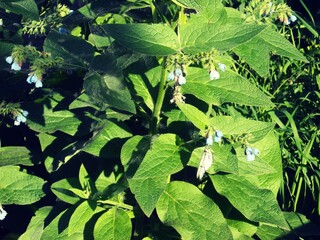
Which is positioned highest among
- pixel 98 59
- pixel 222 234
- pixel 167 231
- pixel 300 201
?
pixel 98 59

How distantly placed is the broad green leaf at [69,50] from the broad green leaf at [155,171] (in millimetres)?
432

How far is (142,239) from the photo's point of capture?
233 cm

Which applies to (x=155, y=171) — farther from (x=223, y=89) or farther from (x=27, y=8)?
(x=27, y=8)

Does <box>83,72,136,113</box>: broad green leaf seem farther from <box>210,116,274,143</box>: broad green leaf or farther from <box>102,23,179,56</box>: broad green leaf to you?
<box>210,116,274,143</box>: broad green leaf

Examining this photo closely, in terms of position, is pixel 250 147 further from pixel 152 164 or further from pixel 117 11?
pixel 117 11

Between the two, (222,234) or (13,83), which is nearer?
(222,234)

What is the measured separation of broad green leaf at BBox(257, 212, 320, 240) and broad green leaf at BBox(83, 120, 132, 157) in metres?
0.73

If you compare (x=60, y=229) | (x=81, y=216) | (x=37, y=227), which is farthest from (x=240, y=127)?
(x=37, y=227)

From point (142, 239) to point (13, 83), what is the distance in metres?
0.90

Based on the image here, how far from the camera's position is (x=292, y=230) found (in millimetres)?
2605

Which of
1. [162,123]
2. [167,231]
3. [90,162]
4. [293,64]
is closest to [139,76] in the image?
[162,123]

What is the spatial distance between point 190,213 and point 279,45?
69 centimetres

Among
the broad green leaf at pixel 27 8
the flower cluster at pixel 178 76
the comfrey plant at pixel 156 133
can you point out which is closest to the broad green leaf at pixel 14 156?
the comfrey plant at pixel 156 133

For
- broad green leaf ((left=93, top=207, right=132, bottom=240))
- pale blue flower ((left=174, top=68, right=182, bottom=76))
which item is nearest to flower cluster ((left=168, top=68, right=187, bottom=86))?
pale blue flower ((left=174, top=68, right=182, bottom=76))
